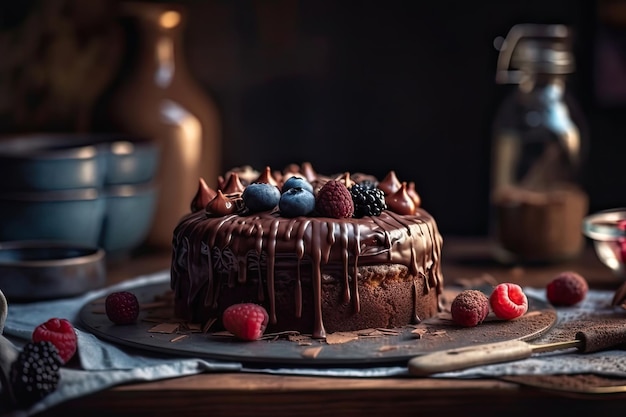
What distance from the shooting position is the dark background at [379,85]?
2877 millimetres

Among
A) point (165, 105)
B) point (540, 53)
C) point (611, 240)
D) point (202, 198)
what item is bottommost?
point (611, 240)

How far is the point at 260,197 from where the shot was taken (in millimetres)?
1872

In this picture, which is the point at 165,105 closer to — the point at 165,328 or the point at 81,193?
the point at 81,193

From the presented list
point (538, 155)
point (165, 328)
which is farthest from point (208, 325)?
point (538, 155)

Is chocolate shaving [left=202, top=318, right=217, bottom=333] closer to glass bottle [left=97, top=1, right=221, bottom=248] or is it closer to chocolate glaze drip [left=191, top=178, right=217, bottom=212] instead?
chocolate glaze drip [left=191, top=178, right=217, bottom=212]

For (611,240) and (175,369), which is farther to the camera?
(611,240)

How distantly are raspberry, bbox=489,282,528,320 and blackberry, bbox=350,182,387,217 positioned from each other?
0.92 ft

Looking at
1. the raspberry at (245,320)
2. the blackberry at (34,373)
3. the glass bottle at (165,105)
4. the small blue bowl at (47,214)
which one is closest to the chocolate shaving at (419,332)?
the raspberry at (245,320)

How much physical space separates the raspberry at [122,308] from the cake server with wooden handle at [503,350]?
56 cm

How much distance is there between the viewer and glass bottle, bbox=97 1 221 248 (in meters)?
2.69

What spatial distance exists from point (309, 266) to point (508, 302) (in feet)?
1.30

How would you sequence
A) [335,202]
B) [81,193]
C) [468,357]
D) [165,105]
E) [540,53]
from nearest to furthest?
[468,357]
[335,202]
[81,193]
[540,53]
[165,105]

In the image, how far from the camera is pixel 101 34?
289 cm

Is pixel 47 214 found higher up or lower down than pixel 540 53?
lower down
